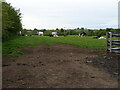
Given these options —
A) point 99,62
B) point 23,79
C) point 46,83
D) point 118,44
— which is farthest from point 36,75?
point 118,44

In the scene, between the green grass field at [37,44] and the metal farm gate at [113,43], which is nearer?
the metal farm gate at [113,43]

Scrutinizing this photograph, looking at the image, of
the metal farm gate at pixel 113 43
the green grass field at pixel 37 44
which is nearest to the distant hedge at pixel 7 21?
the green grass field at pixel 37 44

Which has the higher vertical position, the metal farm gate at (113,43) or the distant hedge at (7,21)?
the distant hedge at (7,21)

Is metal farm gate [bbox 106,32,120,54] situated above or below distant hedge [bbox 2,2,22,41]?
below

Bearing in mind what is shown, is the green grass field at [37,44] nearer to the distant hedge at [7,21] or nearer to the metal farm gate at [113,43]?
the distant hedge at [7,21]

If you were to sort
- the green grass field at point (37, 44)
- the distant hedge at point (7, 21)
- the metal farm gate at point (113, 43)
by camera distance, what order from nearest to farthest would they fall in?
the metal farm gate at point (113, 43), the green grass field at point (37, 44), the distant hedge at point (7, 21)

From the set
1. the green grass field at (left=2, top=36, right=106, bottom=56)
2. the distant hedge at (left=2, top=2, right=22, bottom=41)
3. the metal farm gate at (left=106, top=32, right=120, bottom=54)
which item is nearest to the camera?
the metal farm gate at (left=106, top=32, right=120, bottom=54)

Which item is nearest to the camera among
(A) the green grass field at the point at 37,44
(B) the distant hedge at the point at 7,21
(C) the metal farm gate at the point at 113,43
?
(C) the metal farm gate at the point at 113,43

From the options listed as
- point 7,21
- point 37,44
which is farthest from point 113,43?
point 7,21

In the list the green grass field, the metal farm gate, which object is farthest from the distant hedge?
the metal farm gate

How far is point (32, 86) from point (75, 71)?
2.24 metres

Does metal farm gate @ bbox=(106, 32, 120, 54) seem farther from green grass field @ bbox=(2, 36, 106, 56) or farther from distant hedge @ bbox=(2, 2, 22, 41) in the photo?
distant hedge @ bbox=(2, 2, 22, 41)

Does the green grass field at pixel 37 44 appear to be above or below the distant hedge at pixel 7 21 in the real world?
below

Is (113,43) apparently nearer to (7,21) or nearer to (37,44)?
(37,44)
